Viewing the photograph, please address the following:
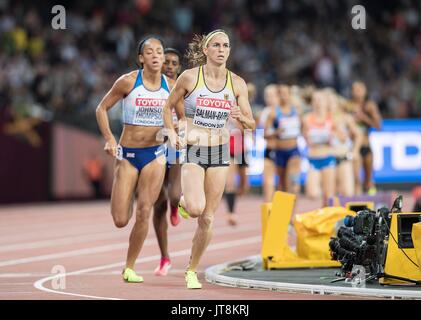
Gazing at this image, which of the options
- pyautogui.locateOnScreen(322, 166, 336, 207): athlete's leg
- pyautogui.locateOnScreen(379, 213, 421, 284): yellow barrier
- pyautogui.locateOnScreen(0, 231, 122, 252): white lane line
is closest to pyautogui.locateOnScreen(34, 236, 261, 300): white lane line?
pyautogui.locateOnScreen(322, 166, 336, 207): athlete's leg

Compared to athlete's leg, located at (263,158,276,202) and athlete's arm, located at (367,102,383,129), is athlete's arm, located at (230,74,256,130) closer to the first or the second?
athlete's leg, located at (263,158,276,202)

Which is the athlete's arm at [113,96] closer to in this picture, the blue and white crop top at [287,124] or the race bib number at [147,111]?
the race bib number at [147,111]

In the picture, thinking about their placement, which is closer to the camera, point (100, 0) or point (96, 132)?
point (96, 132)

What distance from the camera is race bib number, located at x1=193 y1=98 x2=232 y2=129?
11.6m

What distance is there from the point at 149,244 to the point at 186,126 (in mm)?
6001

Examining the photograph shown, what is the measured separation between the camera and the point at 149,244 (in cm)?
1745

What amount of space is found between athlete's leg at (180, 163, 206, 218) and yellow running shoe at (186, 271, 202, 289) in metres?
0.65

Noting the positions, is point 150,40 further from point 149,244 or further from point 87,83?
point 87,83

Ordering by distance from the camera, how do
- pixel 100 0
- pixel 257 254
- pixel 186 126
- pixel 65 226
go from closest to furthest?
pixel 186 126 < pixel 257 254 < pixel 65 226 < pixel 100 0

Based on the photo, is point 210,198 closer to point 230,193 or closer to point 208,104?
point 208,104

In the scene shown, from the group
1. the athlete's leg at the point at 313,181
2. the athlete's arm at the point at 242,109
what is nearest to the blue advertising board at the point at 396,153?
the athlete's leg at the point at 313,181
